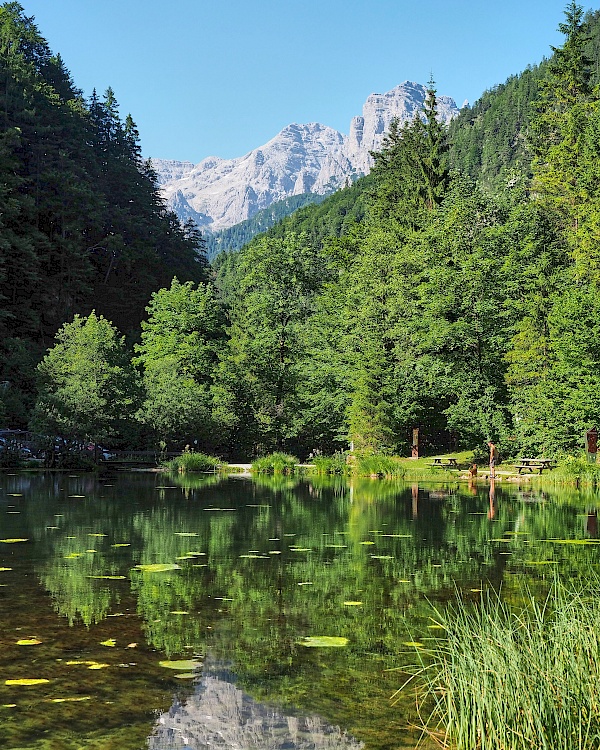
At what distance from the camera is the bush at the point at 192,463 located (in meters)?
39.8

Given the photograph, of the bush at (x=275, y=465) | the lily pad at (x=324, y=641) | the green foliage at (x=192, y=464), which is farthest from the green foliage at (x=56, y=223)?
the lily pad at (x=324, y=641)

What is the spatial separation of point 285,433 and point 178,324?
10.5m

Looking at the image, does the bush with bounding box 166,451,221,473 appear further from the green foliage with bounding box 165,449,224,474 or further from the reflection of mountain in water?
the reflection of mountain in water

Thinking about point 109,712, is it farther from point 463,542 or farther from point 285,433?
point 285,433

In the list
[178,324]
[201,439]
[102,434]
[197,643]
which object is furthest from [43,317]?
[197,643]

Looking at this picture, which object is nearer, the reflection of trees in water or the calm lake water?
the calm lake water

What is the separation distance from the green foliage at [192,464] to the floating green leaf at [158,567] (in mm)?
28423

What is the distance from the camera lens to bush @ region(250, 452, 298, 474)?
1526 inches

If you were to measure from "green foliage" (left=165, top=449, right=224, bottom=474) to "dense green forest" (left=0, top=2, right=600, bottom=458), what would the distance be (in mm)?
2137

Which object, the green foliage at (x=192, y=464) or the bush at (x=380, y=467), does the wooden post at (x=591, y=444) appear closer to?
the bush at (x=380, y=467)

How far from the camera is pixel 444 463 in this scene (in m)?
39.1

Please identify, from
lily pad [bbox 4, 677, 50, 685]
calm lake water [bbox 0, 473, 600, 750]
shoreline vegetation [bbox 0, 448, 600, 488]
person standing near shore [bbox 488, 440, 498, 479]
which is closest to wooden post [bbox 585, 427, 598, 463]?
shoreline vegetation [bbox 0, 448, 600, 488]

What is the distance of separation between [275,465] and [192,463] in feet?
13.8

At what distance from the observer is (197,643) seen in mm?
7320
